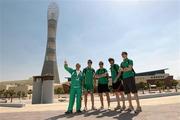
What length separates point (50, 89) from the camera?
536 inches

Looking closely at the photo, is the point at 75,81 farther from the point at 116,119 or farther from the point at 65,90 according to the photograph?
the point at 65,90

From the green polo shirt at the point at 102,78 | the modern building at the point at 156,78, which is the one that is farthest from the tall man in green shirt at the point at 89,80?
the modern building at the point at 156,78

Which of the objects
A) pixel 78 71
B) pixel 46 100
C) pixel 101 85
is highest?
pixel 78 71

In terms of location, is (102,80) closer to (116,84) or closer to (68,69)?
(116,84)

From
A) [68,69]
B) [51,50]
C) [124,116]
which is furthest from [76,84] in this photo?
[51,50]

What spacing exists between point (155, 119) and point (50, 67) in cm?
5575

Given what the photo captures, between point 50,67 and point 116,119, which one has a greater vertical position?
point 50,67

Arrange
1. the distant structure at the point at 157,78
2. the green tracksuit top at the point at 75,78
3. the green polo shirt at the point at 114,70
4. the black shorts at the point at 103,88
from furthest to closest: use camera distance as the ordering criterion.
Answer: the distant structure at the point at 157,78, the black shorts at the point at 103,88, the green polo shirt at the point at 114,70, the green tracksuit top at the point at 75,78

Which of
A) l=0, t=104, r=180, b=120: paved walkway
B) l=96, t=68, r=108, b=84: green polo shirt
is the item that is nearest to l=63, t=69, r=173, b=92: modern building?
l=96, t=68, r=108, b=84: green polo shirt

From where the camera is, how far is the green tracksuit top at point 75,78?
5436 mm

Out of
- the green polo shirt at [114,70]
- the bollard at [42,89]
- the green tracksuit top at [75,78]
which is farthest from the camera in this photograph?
the bollard at [42,89]

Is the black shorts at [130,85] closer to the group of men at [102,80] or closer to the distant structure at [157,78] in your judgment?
the group of men at [102,80]

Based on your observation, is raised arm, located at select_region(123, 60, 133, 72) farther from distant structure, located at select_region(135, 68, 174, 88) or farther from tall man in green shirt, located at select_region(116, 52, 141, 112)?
distant structure, located at select_region(135, 68, 174, 88)

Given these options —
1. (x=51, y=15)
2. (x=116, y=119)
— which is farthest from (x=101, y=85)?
(x=51, y=15)
